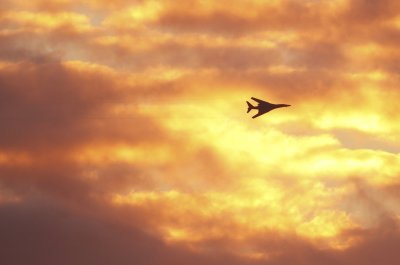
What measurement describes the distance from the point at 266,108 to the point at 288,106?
A: 33.6 feet

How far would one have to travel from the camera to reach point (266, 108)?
195500mm

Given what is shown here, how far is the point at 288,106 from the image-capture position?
615ft
